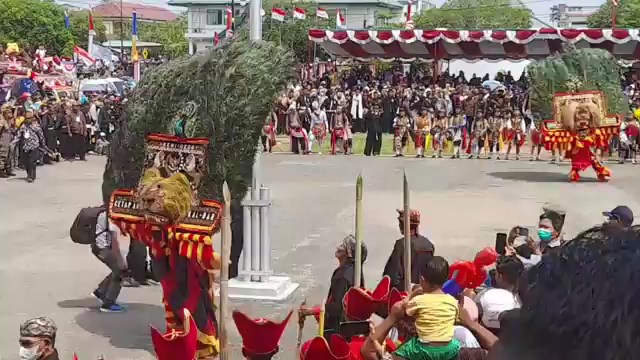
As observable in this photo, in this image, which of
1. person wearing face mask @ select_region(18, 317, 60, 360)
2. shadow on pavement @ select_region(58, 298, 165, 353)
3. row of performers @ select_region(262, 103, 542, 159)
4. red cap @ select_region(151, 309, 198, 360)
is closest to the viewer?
red cap @ select_region(151, 309, 198, 360)

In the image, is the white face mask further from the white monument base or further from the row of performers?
the row of performers

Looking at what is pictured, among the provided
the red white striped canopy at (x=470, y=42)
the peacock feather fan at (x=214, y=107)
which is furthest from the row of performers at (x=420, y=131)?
the peacock feather fan at (x=214, y=107)

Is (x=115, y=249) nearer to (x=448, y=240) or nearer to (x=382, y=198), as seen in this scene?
(x=448, y=240)

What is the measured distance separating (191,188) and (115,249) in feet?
8.77

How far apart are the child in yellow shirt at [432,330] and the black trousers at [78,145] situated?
65.8 feet

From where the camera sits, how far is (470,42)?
31.7 metres

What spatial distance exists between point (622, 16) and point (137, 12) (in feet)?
277

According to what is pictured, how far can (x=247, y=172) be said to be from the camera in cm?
741

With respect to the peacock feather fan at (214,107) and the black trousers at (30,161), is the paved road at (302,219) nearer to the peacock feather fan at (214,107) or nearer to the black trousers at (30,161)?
the black trousers at (30,161)

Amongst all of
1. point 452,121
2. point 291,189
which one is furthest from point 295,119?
point 291,189

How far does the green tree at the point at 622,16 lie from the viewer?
70.1m

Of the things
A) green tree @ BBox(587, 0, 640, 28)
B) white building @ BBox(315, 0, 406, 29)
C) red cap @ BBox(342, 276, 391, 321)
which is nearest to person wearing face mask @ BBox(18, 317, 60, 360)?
red cap @ BBox(342, 276, 391, 321)

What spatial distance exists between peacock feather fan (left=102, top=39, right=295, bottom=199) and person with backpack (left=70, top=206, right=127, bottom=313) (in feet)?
5.75

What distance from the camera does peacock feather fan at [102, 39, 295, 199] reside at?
23.5ft
